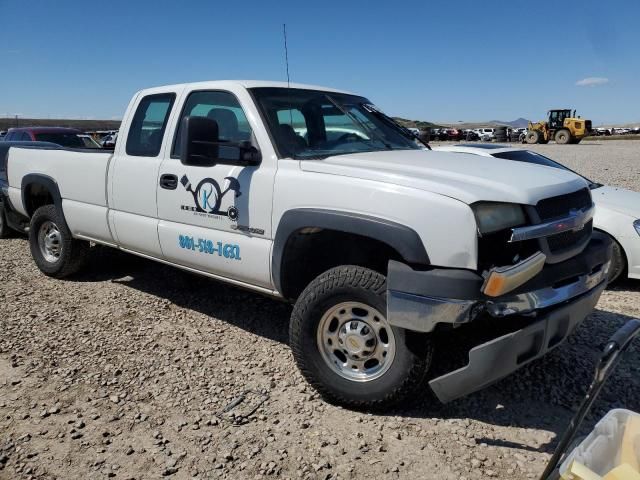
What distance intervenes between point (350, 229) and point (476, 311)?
2.63 feet

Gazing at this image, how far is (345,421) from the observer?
321cm

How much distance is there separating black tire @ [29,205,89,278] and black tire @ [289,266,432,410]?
10.8ft

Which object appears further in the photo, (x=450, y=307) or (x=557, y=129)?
(x=557, y=129)

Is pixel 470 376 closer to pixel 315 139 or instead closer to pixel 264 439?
pixel 264 439

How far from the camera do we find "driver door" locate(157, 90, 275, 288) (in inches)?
142

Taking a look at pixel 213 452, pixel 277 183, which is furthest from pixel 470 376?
pixel 277 183

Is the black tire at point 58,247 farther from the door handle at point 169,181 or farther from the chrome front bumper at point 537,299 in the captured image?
the chrome front bumper at point 537,299

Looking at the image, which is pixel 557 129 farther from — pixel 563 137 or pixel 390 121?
pixel 390 121

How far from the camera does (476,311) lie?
2.75 m

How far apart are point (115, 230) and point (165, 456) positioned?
2.49 metres

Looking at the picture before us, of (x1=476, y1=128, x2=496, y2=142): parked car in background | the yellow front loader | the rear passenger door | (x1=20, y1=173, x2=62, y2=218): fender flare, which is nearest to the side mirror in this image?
the rear passenger door

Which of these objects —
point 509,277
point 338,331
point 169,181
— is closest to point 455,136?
point 169,181

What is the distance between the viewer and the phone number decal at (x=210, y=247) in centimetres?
378

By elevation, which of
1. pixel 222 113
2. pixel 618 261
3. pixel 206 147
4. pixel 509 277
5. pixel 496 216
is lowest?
pixel 618 261
